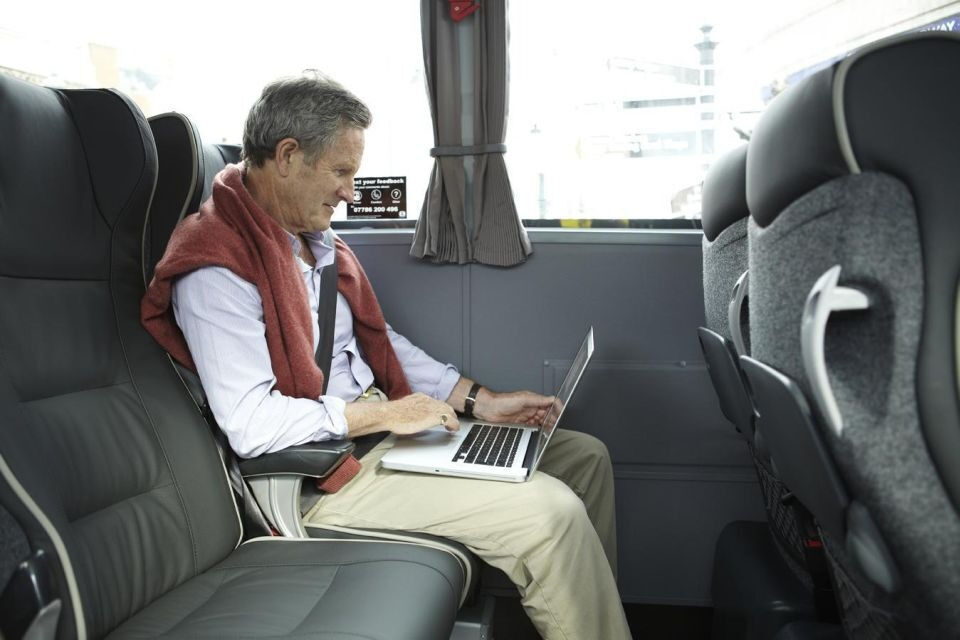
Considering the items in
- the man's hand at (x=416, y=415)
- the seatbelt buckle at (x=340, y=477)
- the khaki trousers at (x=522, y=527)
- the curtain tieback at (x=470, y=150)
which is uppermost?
the curtain tieback at (x=470, y=150)

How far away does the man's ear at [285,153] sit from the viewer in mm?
1741

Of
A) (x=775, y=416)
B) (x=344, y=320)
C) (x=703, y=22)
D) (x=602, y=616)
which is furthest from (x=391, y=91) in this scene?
(x=775, y=416)

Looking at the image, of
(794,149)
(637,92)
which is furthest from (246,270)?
(637,92)

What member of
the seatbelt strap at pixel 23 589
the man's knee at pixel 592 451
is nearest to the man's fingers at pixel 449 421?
the man's knee at pixel 592 451

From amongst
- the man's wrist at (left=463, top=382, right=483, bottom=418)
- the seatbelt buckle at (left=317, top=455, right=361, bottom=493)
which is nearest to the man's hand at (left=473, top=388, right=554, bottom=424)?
the man's wrist at (left=463, top=382, right=483, bottom=418)

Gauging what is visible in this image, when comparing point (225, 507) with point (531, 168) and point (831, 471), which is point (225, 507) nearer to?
point (831, 471)

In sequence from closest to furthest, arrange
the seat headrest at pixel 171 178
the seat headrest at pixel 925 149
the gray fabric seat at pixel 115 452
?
1. the seat headrest at pixel 925 149
2. the gray fabric seat at pixel 115 452
3. the seat headrest at pixel 171 178

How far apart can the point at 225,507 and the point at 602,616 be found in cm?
81

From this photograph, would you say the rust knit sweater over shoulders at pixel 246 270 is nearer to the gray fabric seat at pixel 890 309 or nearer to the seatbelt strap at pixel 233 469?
the seatbelt strap at pixel 233 469

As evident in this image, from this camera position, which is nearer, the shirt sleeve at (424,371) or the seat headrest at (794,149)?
the seat headrest at (794,149)

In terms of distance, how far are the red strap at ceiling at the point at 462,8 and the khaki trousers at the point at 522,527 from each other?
1.37 meters

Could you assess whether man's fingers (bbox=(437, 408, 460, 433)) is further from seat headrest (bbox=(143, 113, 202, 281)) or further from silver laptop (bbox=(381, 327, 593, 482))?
seat headrest (bbox=(143, 113, 202, 281))

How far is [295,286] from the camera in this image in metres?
1.69

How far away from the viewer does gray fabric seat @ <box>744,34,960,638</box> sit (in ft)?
2.14
